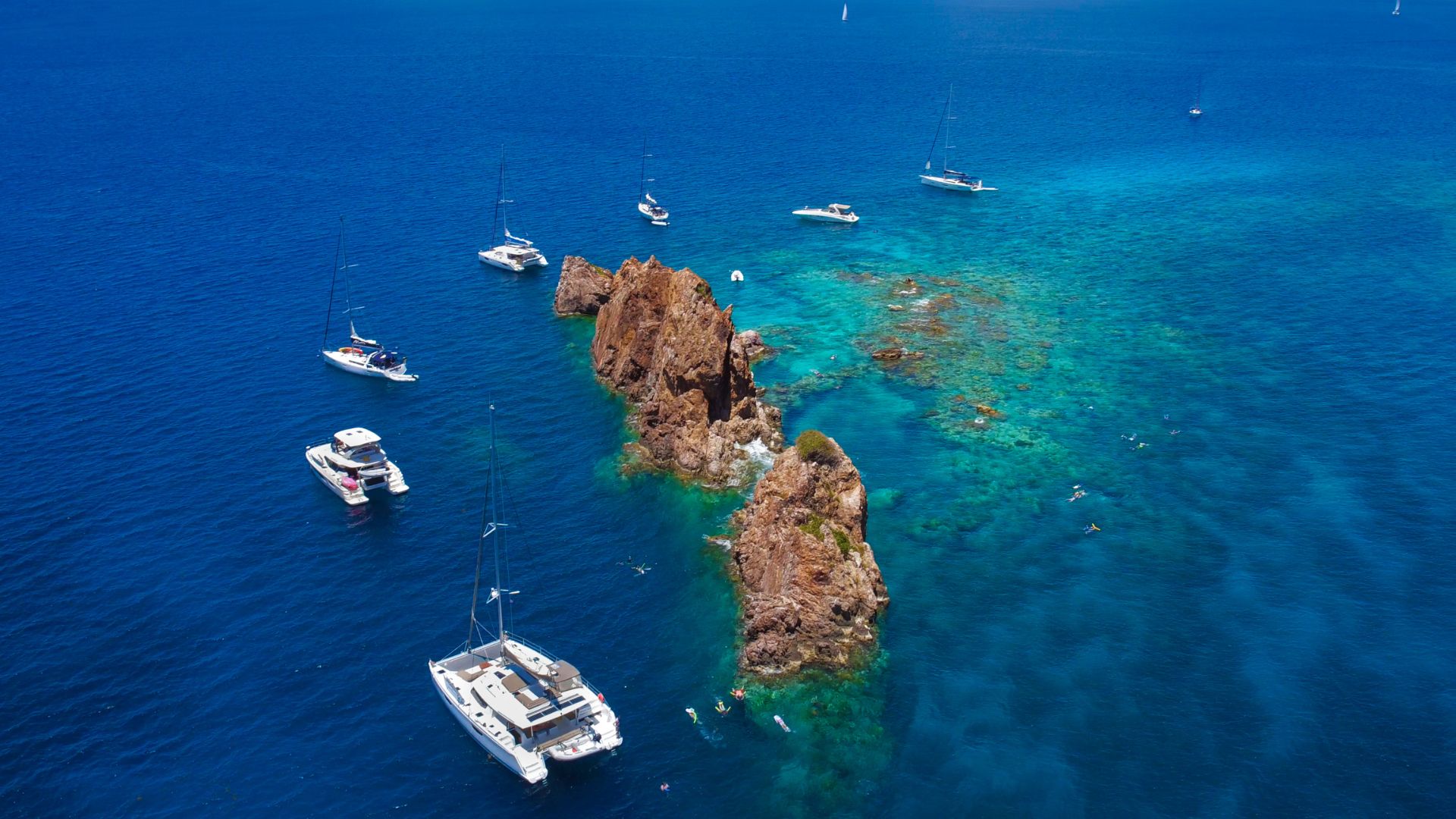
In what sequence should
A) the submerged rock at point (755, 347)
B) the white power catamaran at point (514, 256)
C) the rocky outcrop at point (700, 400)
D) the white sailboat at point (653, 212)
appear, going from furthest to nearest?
1. the white sailboat at point (653, 212)
2. the white power catamaran at point (514, 256)
3. the submerged rock at point (755, 347)
4. the rocky outcrop at point (700, 400)

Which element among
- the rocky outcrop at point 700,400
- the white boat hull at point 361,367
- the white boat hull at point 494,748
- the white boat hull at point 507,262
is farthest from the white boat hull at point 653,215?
the white boat hull at point 494,748

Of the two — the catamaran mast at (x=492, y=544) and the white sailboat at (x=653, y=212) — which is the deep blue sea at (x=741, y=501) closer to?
the catamaran mast at (x=492, y=544)

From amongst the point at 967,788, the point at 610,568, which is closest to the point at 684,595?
the point at 610,568

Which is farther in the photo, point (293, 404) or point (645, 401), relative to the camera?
point (293, 404)

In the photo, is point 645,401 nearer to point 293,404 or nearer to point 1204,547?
point 293,404

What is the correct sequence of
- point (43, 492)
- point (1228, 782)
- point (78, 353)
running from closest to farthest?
point (1228, 782), point (43, 492), point (78, 353)

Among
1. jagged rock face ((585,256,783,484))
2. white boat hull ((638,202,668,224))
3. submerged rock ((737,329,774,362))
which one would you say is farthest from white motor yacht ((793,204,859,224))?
jagged rock face ((585,256,783,484))
